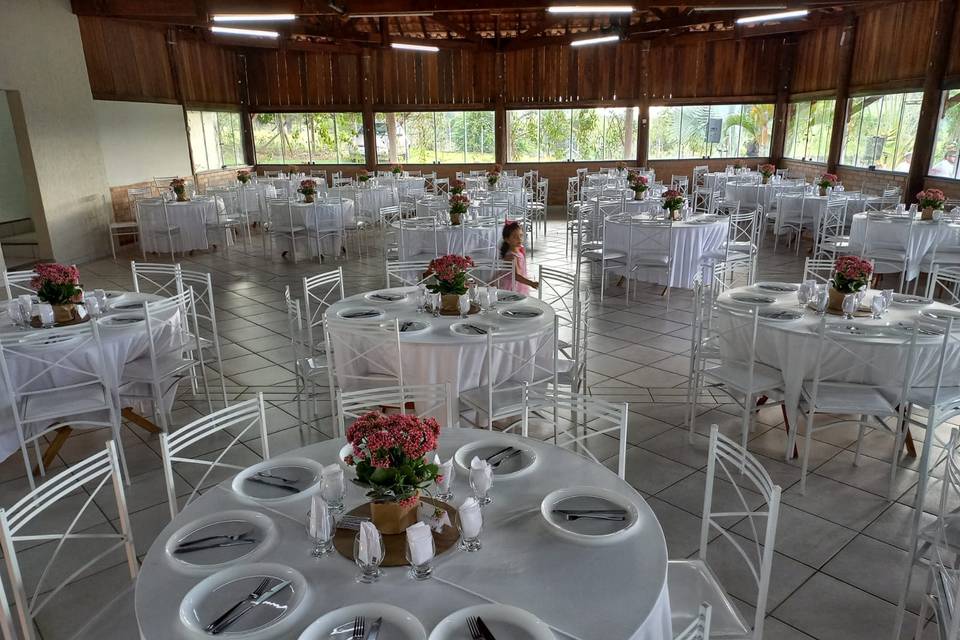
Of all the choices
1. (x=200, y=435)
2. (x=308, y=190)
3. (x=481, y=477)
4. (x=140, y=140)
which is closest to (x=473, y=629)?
(x=481, y=477)

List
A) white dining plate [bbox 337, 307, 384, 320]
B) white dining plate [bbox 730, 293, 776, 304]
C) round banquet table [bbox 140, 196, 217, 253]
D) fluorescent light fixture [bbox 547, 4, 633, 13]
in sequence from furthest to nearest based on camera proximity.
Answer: round banquet table [bbox 140, 196, 217, 253] → fluorescent light fixture [bbox 547, 4, 633, 13] → white dining plate [bbox 730, 293, 776, 304] → white dining plate [bbox 337, 307, 384, 320]

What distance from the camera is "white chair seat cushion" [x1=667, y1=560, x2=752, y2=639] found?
207 cm

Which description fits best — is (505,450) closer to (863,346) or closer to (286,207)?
(863,346)

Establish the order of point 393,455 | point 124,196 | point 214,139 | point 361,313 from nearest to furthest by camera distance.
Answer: point 393,455, point 361,313, point 124,196, point 214,139

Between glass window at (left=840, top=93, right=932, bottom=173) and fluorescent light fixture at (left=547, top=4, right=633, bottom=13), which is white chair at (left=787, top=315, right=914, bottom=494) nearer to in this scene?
fluorescent light fixture at (left=547, top=4, right=633, bottom=13)

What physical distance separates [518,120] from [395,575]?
14791mm

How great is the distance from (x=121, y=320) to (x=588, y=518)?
3.46 metres

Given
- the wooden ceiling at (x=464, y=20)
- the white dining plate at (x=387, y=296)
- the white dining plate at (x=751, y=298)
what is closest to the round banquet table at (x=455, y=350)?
the white dining plate at (x=387, y=296)

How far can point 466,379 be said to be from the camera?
3.81m

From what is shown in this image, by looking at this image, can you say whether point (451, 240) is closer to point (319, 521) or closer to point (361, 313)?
point (361, 313)

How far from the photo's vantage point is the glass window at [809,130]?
13.1 metres

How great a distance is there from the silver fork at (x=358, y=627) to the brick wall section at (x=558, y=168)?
47.5 ft

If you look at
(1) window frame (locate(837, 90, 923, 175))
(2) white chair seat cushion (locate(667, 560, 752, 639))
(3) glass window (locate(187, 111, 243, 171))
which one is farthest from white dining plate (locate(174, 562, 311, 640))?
(3) glass window (locate(187, 111, 243, 171))

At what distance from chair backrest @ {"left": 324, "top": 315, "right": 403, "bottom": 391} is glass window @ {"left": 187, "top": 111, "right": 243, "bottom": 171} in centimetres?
1103
